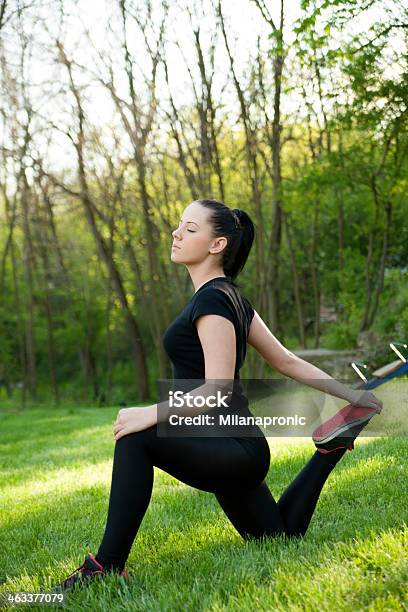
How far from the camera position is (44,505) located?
5.04 m

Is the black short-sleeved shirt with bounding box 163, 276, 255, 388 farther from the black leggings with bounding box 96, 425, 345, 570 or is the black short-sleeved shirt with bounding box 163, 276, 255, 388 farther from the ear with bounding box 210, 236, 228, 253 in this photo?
the black leggings with bounding box 96, 425, 345, 570

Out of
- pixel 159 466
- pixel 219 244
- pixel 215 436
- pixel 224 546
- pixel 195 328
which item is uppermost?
pixel 219 244

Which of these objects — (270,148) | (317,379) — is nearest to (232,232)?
(317,379)

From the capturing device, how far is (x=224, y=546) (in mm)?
3289

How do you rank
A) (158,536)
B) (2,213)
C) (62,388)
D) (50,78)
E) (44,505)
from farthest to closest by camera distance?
(62,388) < (2,213) < (50,78) < (44,505) < (158,536)

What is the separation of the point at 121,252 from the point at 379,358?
13.9 metres

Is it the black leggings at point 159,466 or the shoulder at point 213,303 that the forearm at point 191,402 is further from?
the shoulder at point 213,303

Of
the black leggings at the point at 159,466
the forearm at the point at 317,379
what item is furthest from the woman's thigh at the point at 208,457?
the forearm at the point at 317,379

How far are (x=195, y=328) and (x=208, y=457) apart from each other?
48 cm

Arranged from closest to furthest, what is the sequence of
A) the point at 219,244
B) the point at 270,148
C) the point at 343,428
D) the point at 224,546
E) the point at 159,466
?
the point at 159,466, the point at 343,428, the point at 219,244, the point at 224,546, the point at 270,148

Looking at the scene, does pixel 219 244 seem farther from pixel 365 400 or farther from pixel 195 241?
pixel 365 400

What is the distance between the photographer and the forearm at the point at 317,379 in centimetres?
315

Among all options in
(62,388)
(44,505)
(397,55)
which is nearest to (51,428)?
(44,505)

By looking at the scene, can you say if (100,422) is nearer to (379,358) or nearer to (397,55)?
(379,358)
